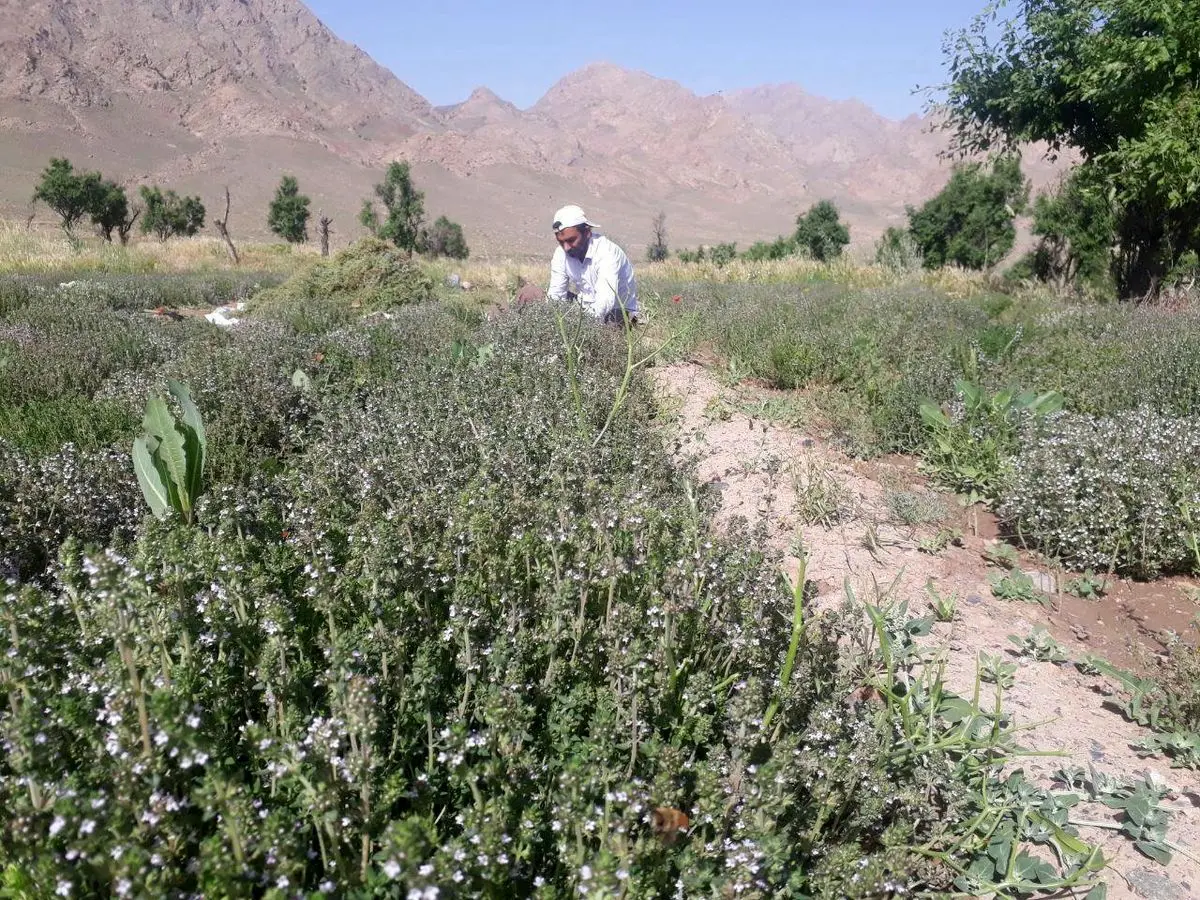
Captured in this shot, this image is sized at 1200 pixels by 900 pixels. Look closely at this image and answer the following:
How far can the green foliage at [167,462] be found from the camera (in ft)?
9.27

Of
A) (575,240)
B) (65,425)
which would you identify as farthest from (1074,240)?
(65,425)

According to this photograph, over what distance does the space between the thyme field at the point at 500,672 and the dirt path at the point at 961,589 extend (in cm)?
8

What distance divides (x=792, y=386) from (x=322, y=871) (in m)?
5.30

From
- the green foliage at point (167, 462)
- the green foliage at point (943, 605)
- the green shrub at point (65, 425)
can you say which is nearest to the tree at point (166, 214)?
the green shrub at point (65, 425)

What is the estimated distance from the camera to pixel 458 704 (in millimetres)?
1944

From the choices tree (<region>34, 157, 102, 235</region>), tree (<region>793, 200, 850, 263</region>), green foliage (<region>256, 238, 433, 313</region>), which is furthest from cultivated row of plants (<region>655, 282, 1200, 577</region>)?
tree (<region>793, 200, 850, 263</region>)

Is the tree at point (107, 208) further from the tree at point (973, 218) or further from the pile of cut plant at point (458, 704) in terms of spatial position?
the pile of cut plant at point (458, 704)

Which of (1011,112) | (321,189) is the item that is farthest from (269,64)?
(1011,112)

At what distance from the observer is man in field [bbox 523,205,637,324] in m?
6.71

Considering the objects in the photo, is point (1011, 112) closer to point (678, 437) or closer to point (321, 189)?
point (678, 437)

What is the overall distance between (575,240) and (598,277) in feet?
1.45

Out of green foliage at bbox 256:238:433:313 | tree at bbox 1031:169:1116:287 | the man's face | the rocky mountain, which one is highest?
the rocky mountain

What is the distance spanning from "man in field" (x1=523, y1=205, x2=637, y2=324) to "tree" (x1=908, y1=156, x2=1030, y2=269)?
31.1 m

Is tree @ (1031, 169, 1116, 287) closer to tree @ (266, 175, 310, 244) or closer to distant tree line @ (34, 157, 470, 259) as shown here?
distant tree line @ (34, 157, 470, 259)
